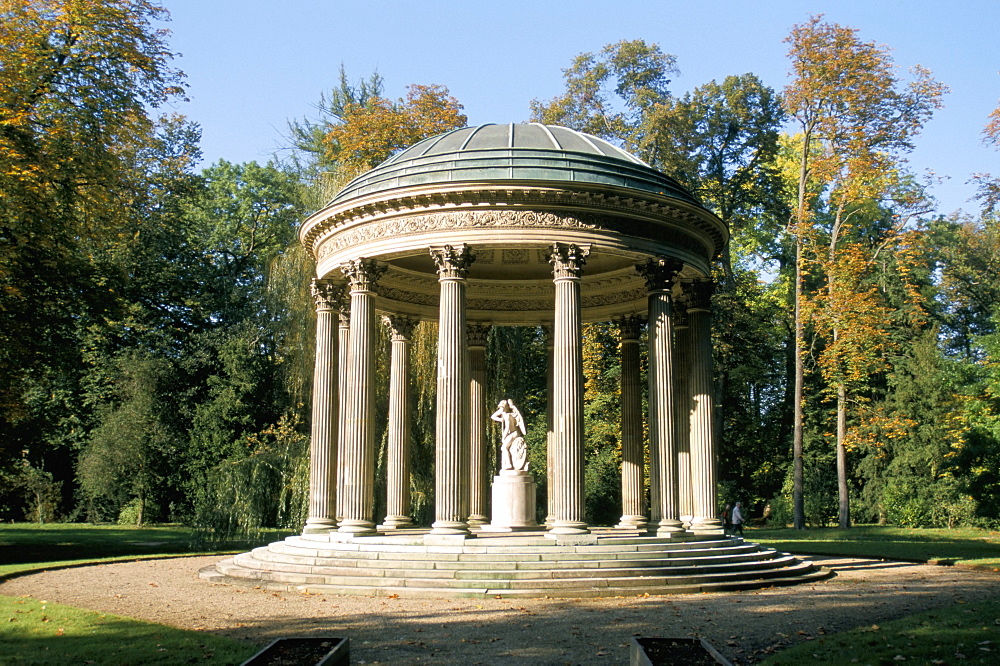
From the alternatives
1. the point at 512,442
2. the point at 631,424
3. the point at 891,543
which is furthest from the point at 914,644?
the point at 891,543

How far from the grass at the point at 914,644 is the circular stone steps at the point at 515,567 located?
5.82 m

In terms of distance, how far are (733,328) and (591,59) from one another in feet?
60.9

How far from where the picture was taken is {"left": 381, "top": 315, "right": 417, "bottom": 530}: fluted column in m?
25.5

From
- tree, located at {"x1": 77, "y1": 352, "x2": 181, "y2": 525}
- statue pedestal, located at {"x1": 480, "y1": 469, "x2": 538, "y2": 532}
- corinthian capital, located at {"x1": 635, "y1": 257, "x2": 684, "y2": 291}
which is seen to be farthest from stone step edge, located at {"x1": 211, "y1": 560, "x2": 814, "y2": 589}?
tree, located at {"x1": 77, "y1": 352, "x2": 181, "y2": 525}

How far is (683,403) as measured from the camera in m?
26.3

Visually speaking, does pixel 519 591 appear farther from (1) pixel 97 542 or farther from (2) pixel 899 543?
(1) pixel 97 542

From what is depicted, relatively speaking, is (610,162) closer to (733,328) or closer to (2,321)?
(2,321)

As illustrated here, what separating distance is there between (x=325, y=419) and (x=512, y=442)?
5.83 meters

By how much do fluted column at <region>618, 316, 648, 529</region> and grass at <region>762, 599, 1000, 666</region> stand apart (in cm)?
1394

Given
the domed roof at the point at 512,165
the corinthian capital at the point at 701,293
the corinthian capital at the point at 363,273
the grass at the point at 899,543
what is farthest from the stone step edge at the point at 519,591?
the domed roof at the point at 512,165

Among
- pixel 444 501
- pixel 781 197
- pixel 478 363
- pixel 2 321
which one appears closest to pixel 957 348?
pixel 781 197

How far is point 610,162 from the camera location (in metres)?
23.5

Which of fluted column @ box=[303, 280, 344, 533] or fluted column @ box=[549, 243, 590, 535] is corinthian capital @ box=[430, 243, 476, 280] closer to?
fluted column @ box=[549, 243, 590, 535]

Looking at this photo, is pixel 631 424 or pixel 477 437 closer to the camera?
pixel 631 424
